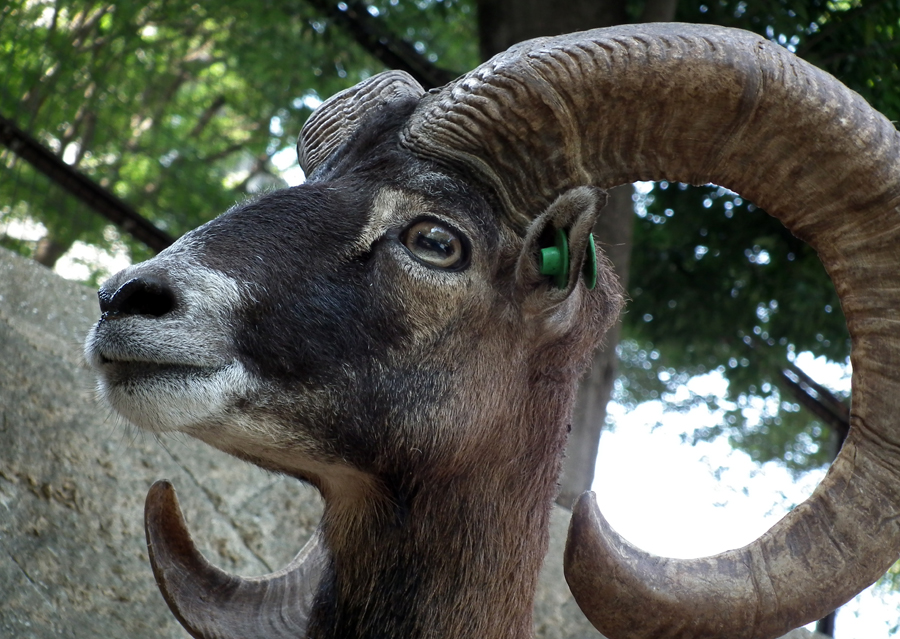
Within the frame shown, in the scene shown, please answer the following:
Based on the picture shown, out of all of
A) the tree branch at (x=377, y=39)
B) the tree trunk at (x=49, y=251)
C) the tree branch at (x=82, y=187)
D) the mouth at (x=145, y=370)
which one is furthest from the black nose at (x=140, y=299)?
the tree trunk at (x=49, y=251)

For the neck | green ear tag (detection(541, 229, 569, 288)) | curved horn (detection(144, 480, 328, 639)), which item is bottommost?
curved horn (detection(144, 480, 328, 639))

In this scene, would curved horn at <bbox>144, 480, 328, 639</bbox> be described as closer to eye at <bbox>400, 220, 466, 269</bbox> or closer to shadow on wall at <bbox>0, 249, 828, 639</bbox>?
shadow on wall at <bbox>0, 249, 828, 639</bbox>

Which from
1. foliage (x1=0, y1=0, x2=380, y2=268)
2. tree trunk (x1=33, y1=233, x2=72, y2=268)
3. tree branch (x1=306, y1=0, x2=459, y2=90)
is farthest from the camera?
tree trunk (x1=33, y1=233, x2=72, y2=268)

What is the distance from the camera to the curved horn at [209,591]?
389cm

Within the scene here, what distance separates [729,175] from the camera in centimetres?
381

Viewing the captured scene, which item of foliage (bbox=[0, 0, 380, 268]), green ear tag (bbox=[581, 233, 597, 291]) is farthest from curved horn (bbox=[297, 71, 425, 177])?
green ear tag (bbox=[581, 233, 597, 291])

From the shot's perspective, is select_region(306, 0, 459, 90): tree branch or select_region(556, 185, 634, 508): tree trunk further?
select_region(306, 0, 459, 90): tree branch

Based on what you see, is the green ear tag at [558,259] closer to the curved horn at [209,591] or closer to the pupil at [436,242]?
the pupil at [436,242]

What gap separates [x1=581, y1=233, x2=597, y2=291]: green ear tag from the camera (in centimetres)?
363

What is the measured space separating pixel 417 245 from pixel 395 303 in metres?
0.24

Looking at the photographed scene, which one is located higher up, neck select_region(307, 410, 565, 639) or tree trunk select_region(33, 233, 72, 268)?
neck select_region(307, 410, 565, 639)

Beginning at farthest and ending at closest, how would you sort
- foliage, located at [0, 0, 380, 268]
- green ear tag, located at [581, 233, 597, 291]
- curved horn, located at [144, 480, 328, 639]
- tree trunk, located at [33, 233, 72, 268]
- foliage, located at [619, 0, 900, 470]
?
1. tree trunk, located at [33, 233, 72, 268]
2. foliage, located at [0, 0, 380, 268]
3. foliage, located at [619, 0, 900, 470]
4. curved horn, located at [144, 480, 328, 639]
5. green ear tag, located at [581, 233, 597, 291]

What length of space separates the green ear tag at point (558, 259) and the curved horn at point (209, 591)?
1.50 metres

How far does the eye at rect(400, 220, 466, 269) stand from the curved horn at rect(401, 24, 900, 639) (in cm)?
32
